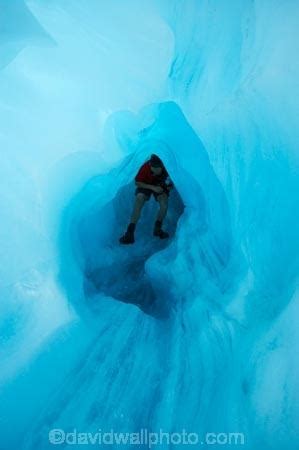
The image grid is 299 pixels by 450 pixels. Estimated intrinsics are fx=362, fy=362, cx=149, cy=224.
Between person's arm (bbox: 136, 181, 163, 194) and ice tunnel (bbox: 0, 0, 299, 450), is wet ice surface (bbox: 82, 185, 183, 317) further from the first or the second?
person's arm (bbox: 136, 181, 163, 194)

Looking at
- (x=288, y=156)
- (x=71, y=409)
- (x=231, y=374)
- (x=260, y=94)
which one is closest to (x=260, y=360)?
(x=231, y=374)

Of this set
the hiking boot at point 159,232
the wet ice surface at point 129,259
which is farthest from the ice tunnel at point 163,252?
the hiking boot at point 159,232

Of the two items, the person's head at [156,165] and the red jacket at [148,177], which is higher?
the person's head at [156,165]

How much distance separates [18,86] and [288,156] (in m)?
1.35

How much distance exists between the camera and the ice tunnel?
1.30 m

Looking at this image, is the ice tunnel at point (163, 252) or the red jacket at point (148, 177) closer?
the ice tunnel at point (163, 252)

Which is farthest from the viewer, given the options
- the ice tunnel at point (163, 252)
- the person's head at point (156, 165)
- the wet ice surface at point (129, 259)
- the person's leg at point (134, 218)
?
the person's leg at point (134, 218)

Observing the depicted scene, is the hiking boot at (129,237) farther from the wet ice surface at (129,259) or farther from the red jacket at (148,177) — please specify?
the red jacket at (148,177)

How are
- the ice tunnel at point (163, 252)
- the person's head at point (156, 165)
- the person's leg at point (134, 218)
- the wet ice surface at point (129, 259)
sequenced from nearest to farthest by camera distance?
the ice tunnel at point (163, 252) < the wet ice surface at point (129, 259) < the person's head at point (156, 165) < the person's leg at point (134, 218)

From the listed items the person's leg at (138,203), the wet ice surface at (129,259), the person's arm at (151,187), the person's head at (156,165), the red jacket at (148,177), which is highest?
A: the person's head at (156,165)

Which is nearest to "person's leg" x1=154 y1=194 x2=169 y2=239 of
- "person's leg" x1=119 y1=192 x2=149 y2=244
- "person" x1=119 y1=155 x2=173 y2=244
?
"person" x1=119 y1=155 x2=173 y2=244

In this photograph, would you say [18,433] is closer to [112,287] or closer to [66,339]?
[66,339]

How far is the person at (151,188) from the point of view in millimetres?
2496

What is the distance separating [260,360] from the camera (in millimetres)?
1317
